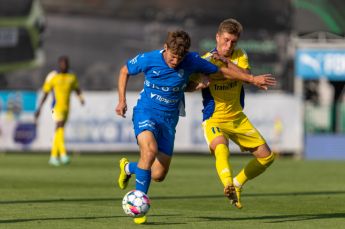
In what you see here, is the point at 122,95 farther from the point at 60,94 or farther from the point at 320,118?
the point at 320,118

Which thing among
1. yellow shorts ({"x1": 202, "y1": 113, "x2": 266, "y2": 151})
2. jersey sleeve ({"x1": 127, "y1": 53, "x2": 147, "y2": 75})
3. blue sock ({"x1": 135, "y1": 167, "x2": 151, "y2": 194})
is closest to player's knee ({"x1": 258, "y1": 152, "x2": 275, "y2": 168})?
yellow shorts ({"x1": 202, "y1": 113, "x2": 266, "y2": 151})

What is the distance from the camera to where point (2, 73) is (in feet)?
104

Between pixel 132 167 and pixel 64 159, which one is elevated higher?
pixel 132 167

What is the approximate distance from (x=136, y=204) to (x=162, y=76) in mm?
1501

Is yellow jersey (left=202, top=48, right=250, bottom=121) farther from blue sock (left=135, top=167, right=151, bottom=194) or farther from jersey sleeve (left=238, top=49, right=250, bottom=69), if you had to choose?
blue sock (left=135, top=167, right=151, bottom=194)

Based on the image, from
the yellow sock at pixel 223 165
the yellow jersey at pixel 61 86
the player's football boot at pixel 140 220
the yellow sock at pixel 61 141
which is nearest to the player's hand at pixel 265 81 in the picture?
the yellow sock at pixel 223 165

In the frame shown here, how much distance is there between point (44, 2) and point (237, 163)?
8861 mm

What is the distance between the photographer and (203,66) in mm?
11547

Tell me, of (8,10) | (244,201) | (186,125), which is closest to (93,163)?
(186,125)

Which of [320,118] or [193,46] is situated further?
[320,118]

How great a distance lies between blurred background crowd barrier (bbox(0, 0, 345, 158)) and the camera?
30.7 meters

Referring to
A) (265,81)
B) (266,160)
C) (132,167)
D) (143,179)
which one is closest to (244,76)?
(265,81)

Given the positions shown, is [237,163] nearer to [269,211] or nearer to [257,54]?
[257,54]

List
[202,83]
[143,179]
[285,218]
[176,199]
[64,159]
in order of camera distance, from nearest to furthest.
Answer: [143,179] → [285,218] → [202,83] → [176,199] → [64,159]
